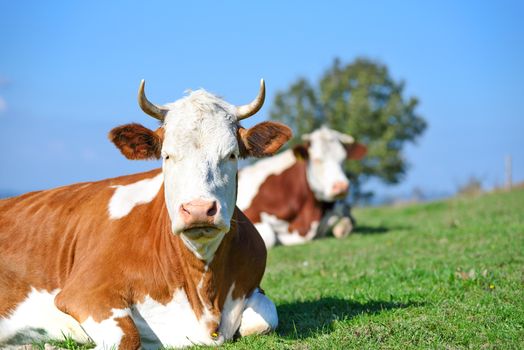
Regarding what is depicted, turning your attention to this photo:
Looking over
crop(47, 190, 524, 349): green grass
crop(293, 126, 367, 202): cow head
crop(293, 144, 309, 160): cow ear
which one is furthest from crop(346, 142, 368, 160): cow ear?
crop(47, 190, 524, 349): green grass

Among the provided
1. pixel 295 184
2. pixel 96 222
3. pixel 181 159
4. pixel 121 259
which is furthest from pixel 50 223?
pixel 295 184

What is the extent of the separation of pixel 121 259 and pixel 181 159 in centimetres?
103

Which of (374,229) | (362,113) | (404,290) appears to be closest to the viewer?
(404,290)

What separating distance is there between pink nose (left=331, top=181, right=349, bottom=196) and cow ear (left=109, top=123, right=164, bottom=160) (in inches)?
365

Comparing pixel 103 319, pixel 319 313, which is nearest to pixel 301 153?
pixel 319 313

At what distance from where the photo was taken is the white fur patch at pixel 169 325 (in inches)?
212

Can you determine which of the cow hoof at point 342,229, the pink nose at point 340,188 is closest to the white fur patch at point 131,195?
the pink nose at point 340,188

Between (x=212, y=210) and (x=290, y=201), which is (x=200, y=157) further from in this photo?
(x=290, y=201)

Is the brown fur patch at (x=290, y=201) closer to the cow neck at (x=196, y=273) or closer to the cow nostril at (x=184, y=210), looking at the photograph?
the cow neck at (x=196, y=273)

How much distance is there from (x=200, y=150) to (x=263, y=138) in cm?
93

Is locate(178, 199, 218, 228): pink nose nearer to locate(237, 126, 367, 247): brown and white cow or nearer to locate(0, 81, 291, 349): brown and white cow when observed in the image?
locate(0, 81, 291, 349): brown and white cow

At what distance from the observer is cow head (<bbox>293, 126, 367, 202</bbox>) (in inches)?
585

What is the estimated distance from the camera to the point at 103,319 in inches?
202

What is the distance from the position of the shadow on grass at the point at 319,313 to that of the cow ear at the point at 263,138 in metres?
1.55
